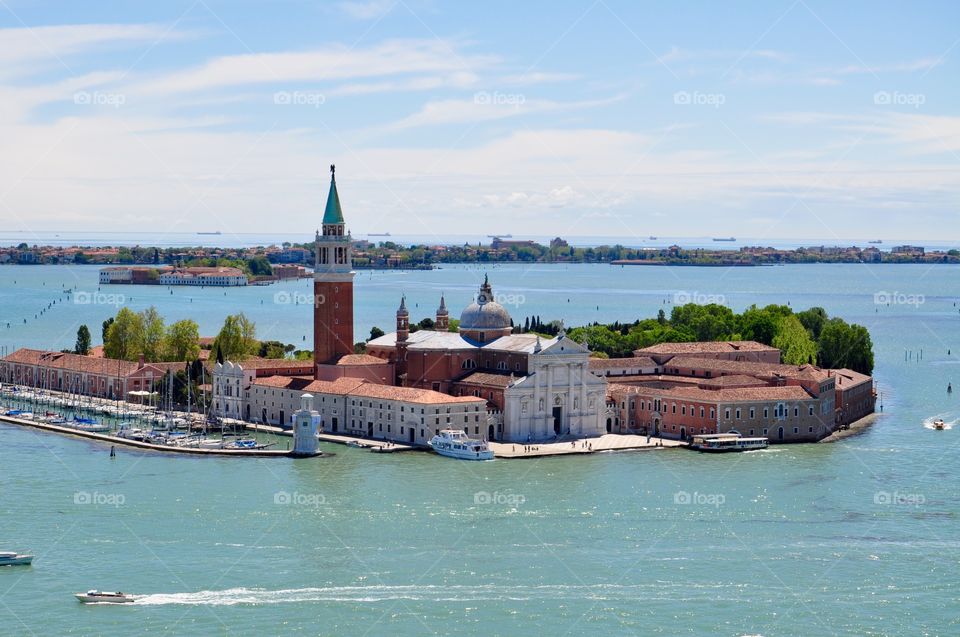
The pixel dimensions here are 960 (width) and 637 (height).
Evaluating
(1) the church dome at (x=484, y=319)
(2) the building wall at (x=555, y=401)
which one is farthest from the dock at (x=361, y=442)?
(1) the church dome at (x=484, y=319)

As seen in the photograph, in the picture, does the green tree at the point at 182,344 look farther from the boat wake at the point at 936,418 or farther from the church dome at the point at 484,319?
the boat wake at the point at 936,418

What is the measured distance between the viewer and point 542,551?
2573 cm

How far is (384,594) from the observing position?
910 inches

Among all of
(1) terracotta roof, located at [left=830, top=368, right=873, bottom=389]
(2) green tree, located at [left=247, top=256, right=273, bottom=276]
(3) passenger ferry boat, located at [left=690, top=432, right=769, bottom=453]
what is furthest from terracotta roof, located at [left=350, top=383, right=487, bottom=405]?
(2) green tree, located at [left=247, top=256, right=273, bottom=276]

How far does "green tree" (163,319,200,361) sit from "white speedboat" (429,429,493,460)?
53.5 feet

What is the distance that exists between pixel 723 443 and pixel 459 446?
20.5ft

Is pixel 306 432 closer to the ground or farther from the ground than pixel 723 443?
farther from the ground

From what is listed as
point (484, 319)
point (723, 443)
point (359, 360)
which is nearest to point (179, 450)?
point (359, 360)

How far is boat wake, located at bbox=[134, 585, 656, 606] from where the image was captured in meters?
22.7

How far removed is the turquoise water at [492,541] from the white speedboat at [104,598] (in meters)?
0.22

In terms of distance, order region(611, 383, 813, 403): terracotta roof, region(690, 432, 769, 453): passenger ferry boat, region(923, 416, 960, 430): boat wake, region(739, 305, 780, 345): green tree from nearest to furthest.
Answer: region(690, 432, 769, 453): passenger ferry boat, region(611, 383, 813, 403): terracotta roof, region(923, 416, 960, 430): boat wake, region(739, 305, 780, 345): green tree

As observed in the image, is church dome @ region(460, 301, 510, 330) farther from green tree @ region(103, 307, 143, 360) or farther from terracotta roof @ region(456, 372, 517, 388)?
green tree @ region(103, 307, 143, 360)

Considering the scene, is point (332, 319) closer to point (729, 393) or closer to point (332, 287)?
point (332, 287)

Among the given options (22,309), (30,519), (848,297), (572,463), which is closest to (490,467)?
(572,463)
